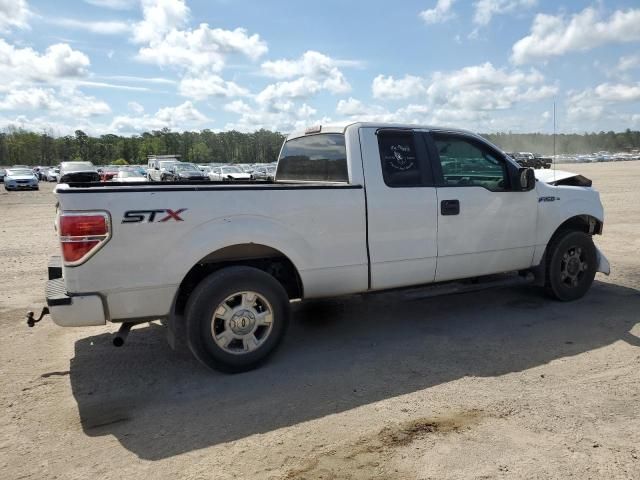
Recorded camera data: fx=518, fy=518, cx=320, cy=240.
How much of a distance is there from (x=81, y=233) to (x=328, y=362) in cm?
220

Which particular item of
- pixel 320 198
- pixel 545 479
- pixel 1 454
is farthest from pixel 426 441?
pixel 1 454

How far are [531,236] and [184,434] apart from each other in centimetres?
409

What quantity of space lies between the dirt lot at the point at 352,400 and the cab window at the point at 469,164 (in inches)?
48.8

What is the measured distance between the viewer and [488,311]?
582cm

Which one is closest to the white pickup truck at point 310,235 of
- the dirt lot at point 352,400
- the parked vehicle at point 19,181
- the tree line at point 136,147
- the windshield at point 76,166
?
the dirt lot at point 352,400

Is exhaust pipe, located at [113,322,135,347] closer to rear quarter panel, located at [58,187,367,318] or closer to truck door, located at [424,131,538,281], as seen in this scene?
rear quarter panel, located at [58,187,367,318]

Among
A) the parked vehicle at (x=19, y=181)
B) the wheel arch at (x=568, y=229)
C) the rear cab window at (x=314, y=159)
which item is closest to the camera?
the rear cab window at (x=314, y=159)

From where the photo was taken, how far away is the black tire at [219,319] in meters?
3.93

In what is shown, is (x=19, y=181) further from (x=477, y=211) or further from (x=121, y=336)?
(x=477, y=211)

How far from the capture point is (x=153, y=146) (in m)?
116

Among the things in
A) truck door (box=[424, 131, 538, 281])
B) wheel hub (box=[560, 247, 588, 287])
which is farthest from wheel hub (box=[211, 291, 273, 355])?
wheel hub (box=[560, 247, 588, 287])

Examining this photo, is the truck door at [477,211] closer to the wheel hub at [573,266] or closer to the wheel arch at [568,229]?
the wheel arch at [568,229]

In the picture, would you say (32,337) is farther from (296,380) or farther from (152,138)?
(152,138)

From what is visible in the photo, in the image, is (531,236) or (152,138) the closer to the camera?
(531,236)
